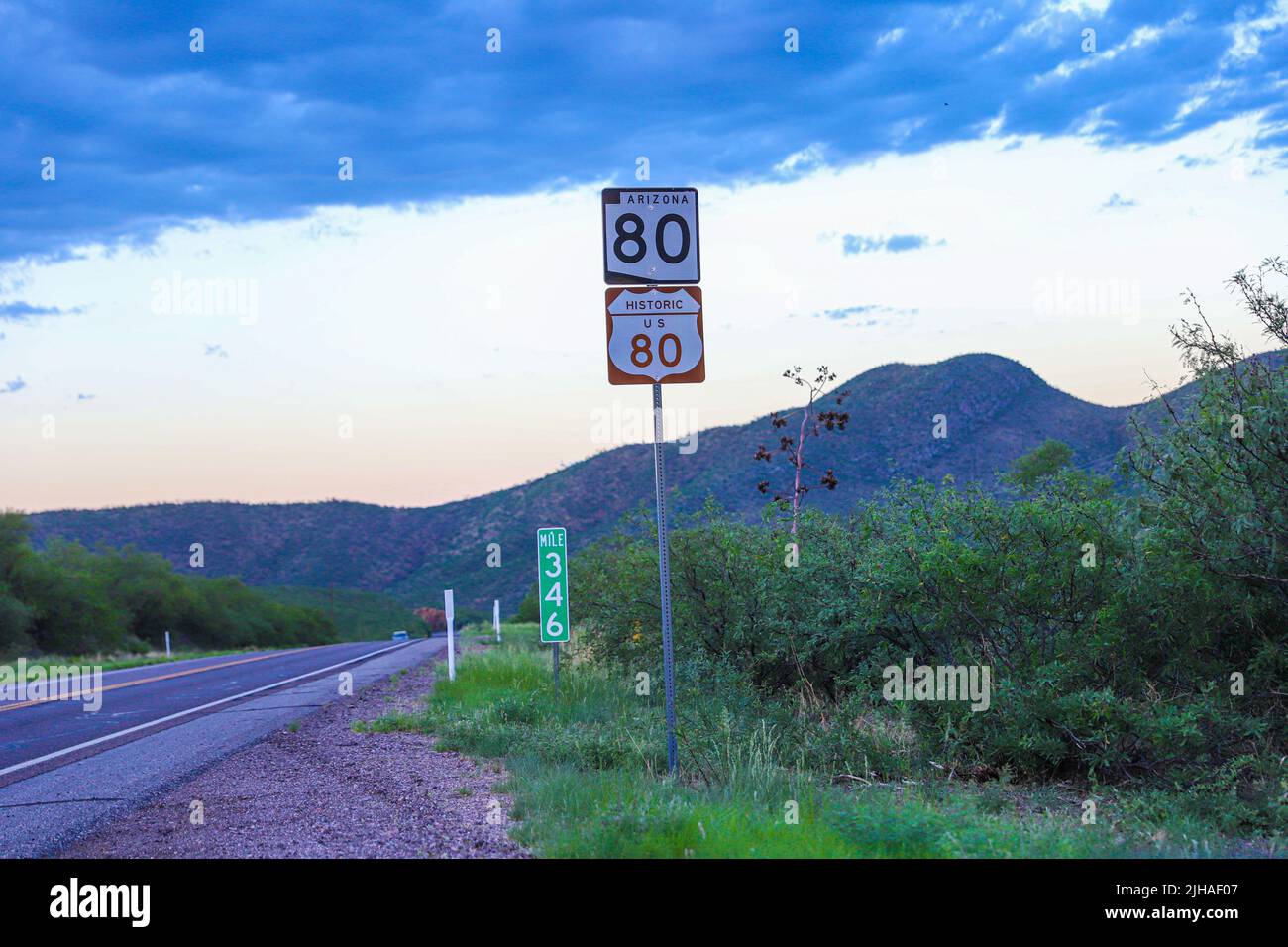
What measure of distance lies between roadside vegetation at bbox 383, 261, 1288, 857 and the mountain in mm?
25112

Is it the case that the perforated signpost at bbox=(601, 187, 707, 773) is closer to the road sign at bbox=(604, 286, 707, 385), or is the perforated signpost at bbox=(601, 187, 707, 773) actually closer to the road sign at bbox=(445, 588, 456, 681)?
the road sign at bbox=(604, 286, 707, 385)

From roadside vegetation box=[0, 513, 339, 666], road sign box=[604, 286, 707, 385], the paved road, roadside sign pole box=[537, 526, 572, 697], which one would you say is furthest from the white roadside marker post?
roadside vegetation box=[0, 513, 339, 666]

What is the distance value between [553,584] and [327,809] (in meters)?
6.87

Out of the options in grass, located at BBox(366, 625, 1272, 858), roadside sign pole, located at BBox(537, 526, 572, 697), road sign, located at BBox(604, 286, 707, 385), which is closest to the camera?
grass, located at BBox(366, 625, 1272, 858)

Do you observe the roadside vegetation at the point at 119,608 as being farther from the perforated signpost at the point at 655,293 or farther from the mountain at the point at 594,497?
the perforated signpost at the point at 655,293

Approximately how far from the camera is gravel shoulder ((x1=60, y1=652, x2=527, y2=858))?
6.68m

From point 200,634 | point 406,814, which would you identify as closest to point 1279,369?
point 406,814

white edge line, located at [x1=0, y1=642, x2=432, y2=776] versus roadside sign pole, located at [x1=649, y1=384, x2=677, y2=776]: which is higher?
roadside sign pole, located at [x1=649, y1=384, x2=677, y2=776]
